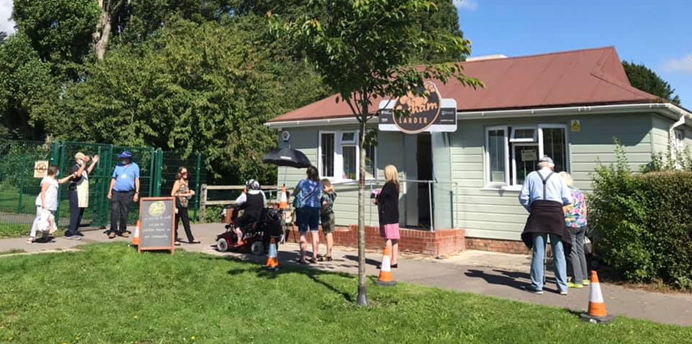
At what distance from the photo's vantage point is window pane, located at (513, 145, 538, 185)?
1066 centimetres

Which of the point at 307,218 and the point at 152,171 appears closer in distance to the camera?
the point at 307,218

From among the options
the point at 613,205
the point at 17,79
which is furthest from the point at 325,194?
the point at 17,79

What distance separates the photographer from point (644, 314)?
577 cm

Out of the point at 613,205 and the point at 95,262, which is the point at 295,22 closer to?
the point at 95,262

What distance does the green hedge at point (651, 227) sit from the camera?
6957 millimetres

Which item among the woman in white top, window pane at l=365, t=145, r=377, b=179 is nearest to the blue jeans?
window pane at l=365, t=145, r=377, b=179

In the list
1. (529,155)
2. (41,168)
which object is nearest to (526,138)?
(529,155)

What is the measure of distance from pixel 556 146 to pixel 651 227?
341 centimetres

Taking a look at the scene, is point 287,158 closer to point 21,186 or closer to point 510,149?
point 510,149

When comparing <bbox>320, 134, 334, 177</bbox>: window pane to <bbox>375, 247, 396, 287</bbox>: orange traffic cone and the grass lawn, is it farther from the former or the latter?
<bbox>375, 247, 396, 287</bbox>: orange traffic cone

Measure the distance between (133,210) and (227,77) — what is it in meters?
6.67

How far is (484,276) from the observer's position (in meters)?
7.97

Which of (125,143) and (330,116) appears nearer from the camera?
(330,116)

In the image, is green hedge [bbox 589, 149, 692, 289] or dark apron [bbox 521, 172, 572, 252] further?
green hedge [bbox 589, 149, 692, 289]
